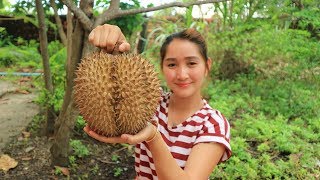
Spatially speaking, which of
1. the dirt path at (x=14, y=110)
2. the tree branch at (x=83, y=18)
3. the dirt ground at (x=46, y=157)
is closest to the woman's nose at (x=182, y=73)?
the tree branch at (x=83, y=18)

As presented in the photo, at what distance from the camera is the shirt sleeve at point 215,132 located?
1637 mm

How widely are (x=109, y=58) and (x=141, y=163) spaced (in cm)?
72

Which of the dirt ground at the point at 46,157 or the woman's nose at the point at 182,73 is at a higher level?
the woman's nose at the point at 182,73

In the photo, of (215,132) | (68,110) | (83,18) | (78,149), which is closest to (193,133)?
(215,132)

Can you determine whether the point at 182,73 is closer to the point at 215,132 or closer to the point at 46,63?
the point at 215,132

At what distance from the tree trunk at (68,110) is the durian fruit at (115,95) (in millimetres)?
1037

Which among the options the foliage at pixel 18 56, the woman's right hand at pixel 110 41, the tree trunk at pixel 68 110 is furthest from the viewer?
the foliage at pixel 18 56

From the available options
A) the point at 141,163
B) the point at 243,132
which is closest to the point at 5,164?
the point at 141,163

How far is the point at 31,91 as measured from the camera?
4723 mm

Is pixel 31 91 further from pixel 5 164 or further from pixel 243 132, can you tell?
pixel 243 132

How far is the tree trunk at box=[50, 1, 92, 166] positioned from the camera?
2.40 m

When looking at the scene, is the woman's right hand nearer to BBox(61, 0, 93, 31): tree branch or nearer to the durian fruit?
the durian fruit

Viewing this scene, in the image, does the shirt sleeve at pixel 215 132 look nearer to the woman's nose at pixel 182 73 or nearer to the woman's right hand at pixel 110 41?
the woman's nose at pixel 182 73

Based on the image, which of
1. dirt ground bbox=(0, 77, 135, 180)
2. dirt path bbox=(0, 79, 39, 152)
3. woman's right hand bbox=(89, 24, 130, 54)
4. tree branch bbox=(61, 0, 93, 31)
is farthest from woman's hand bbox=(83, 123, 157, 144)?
dirt path bbox=(0, 79, 39, 152)
